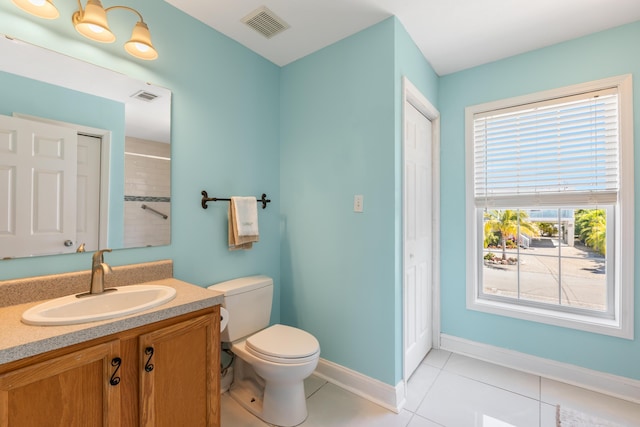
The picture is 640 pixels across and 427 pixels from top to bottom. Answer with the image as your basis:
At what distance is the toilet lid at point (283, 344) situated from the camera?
154cm

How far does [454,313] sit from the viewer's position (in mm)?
2455

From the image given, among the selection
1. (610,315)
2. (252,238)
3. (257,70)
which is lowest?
(610,315)

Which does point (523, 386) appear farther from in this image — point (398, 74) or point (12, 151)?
point (12, 151)

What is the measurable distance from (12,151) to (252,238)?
4.05 ft

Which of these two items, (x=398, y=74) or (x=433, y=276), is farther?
(x=433, y=276)

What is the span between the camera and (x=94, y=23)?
3.98 ft

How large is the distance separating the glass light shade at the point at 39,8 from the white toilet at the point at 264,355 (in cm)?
150

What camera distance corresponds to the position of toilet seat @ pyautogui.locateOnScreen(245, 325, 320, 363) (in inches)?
60.2

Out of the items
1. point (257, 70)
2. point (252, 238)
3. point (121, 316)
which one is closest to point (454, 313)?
point (252, 238)

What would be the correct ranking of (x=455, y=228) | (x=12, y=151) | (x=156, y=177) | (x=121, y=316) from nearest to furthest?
(x=121, y=316), (x=12, y=151), (x=156, y=177), (x=455, y=228)

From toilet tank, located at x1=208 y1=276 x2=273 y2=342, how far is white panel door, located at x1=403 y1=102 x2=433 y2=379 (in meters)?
0.95

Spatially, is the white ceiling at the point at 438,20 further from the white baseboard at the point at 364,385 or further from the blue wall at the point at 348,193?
the white baseboard at the point at 364,385

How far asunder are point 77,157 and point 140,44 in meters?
0.63

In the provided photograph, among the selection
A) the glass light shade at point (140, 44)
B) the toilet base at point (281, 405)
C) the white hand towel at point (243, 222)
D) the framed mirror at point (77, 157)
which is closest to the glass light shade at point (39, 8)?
the framed mirror at point (77, 157)
